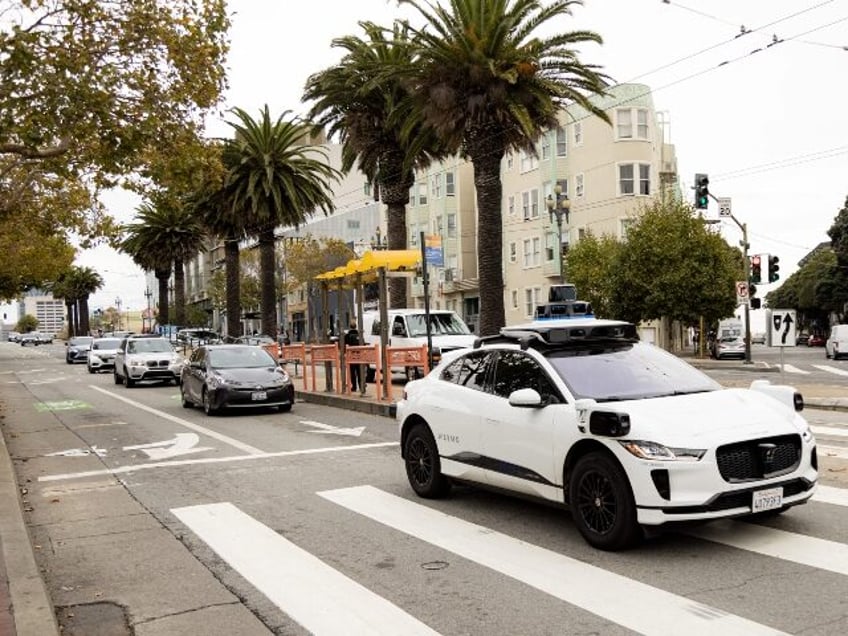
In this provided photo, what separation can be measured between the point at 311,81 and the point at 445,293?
1445 inches

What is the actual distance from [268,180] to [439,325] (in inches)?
547

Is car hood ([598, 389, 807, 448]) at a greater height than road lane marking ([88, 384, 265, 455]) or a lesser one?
greater

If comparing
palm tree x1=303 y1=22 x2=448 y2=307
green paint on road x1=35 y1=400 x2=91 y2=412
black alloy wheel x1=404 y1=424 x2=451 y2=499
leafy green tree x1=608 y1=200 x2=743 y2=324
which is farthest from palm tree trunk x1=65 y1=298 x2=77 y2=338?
black alloy wheel x1=404 y1=424 x2=451 y2=499

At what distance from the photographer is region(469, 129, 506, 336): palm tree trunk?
22.3 meters

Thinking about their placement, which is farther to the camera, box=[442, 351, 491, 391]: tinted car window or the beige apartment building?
the beige apartment building

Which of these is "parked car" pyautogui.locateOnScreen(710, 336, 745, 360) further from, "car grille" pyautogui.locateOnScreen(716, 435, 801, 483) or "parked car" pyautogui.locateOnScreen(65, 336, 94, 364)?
"car grille" pyautogui.locateOnScreen(716, 435, 801, 483)

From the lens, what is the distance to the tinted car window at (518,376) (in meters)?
7.14

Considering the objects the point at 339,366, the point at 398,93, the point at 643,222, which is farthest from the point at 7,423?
the point at 643,222

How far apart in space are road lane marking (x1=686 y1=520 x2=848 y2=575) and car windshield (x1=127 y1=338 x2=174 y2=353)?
81.4 ft

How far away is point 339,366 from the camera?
2039 centimetres

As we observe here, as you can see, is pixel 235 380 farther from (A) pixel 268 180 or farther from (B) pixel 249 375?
(A) pixel 268 180

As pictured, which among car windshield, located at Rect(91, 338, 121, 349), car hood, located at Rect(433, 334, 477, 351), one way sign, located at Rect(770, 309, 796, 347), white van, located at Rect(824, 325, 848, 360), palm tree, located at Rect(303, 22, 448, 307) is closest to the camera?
one way sign, located at Rect(770, 309, 796, 347)

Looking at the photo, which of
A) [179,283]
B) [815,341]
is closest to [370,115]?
[179,283]

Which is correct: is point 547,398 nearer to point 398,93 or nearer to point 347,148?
point 398,93
